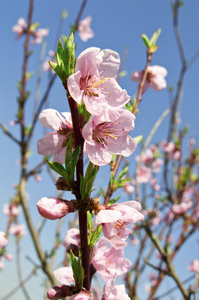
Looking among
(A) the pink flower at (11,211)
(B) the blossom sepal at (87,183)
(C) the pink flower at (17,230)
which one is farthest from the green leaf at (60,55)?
A: (C) the pink flower at (17,230)

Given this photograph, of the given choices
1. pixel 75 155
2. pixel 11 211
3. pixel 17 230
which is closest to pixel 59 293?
pixel 75 155

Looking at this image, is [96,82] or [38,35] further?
[38,35]

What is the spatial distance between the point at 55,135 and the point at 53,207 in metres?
0.24

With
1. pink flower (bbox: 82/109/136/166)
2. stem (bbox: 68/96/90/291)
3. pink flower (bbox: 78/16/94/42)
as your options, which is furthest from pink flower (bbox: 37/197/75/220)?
pink flower (bbox: 78/16/94/42)

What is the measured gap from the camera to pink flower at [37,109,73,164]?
90 centimetres

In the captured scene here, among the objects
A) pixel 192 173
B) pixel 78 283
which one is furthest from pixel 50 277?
pixel 192 173

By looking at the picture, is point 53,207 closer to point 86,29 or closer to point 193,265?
point 193,265

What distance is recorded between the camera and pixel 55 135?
906 mm

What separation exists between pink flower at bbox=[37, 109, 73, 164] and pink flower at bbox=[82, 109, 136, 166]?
0.09 metres

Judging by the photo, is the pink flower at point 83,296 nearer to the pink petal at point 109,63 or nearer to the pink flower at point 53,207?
the pink flower at point 53,207

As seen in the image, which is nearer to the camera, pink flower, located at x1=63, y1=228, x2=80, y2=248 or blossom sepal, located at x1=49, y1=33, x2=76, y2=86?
blossom sepal, located at x1=49, y1=33, x2=76, y2=86

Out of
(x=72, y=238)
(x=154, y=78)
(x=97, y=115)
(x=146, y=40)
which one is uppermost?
(x=146, y=40)

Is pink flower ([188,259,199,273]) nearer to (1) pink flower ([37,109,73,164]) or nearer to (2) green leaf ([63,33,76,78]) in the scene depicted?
(1) pink flower ([37,109,73,164])

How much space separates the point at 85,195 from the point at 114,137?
257 mm
